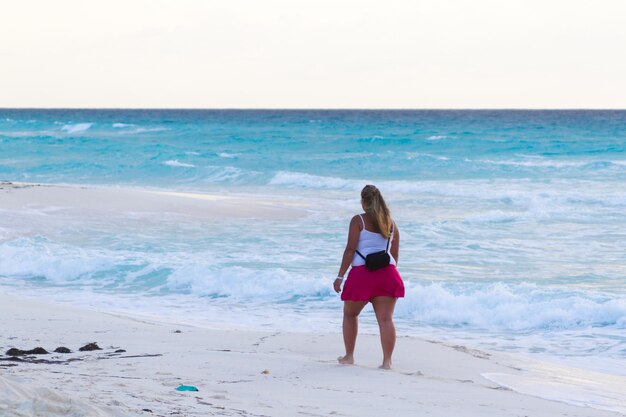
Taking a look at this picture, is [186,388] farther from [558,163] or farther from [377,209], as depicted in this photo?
[558,163]

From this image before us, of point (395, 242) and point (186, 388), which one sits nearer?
point (186, 388)

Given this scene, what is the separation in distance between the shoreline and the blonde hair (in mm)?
1044

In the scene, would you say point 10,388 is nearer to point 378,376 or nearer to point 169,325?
point 378,376

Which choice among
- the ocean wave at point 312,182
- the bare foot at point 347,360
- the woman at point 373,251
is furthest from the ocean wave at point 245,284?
the ocean wave at point 312,182

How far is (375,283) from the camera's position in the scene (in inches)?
272

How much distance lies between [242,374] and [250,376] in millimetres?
75

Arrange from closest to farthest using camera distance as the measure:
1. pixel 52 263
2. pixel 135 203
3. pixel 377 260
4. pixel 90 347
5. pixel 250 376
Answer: pixel 250 376 < pixel 377 260 < pixel 90 347 < pixel 52 263 < pixel 135 203

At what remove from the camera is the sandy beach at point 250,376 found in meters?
5.25

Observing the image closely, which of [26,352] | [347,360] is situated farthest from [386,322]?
[26,352]

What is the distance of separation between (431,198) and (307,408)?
20.2m

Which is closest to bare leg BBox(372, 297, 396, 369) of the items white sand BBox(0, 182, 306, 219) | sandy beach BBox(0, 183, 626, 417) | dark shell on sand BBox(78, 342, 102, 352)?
sandy beach BBox(0, 183, 626, 417)

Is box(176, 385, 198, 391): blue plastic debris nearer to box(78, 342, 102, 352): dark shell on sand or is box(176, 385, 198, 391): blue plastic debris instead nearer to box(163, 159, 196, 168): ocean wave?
box(78, 342, 102, 352): dark shell on sand

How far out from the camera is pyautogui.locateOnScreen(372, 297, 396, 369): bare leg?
6945 millimetres

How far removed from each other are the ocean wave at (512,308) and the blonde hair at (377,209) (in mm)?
3794
